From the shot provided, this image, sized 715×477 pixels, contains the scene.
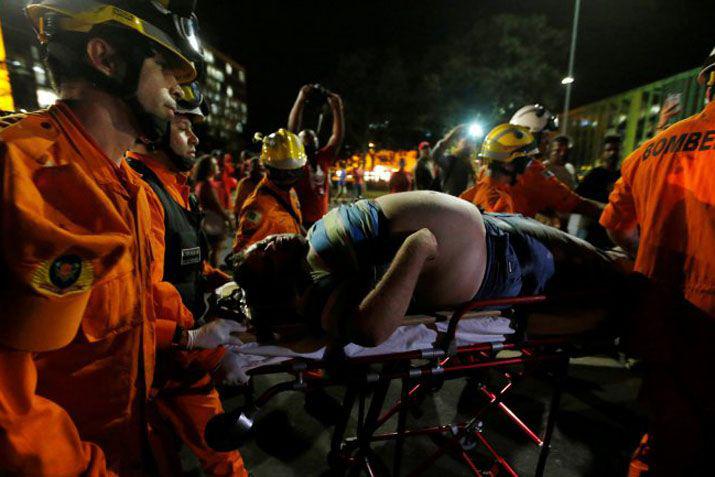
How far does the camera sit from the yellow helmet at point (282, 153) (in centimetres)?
379

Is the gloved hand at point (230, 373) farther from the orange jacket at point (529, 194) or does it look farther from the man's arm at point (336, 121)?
the man's arm at point (336, 121)

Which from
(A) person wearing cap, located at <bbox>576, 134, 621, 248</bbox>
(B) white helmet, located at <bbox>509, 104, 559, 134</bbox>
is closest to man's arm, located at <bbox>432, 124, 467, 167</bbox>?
(B) white helmet, located at <bbox>509, 104, 559, 134</bbox>

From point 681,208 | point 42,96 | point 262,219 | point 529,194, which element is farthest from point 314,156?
point 42,96

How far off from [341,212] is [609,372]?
158 inches

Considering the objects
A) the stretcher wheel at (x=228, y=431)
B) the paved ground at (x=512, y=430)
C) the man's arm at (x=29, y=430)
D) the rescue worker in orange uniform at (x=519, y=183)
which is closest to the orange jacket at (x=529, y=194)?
the rescue worker in orange uniform at (x=519, y=183)

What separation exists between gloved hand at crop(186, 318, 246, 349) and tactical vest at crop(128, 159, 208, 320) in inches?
16.7

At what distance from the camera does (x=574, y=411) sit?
3.46 m

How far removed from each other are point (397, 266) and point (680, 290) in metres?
1.56

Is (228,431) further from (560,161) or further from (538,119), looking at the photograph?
(560,161)

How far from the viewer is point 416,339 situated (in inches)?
81.8

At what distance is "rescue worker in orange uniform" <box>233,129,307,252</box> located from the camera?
351cm

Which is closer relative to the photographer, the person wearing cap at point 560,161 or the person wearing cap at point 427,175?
the person wearing cap at point 560,161

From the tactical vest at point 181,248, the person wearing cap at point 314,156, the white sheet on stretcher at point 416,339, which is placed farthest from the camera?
the person wearing cap at point 314,156

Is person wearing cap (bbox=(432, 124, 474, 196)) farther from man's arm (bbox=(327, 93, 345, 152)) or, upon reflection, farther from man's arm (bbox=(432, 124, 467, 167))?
man's arm (bbox=(327, 93, 345, 152))
